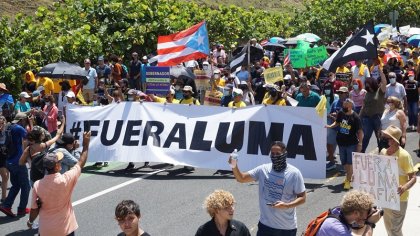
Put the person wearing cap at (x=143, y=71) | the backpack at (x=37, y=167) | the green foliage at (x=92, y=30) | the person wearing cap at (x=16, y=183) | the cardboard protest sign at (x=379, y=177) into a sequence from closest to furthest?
the cardboard protest sign at (x=379, y=177) < the backpack at (x=37, y=167) < the person wearing cap at (x=16, y=183) < the green foliage at (x=92, y=30) < the person wearing cap at (x=143, y=71)

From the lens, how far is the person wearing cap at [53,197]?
831cm

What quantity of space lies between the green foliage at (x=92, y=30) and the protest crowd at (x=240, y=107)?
2.03 feet

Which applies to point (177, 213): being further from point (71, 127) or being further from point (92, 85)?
point (92, 85)

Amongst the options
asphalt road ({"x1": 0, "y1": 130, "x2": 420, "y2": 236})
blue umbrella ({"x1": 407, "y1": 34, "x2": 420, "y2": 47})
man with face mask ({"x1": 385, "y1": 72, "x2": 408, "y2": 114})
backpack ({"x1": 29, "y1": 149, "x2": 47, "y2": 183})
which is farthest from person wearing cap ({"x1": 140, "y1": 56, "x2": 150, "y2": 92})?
backpack ({"x1": 29, "y1": 149, "x2": 47, "y2": 183})

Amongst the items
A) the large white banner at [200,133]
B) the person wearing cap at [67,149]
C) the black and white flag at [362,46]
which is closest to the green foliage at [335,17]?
the black and white flag at [362,46]

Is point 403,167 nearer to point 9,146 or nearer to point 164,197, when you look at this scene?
point 164,197

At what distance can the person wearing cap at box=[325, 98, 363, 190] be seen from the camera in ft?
42.6

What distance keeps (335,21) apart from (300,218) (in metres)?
28.4

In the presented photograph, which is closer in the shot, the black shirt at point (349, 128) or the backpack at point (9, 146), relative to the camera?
the backpack at point (9, 146)

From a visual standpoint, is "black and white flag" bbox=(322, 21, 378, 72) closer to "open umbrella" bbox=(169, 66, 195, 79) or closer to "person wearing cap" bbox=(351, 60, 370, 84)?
"person wearing cap" bbox=(351, 60, 370, 84)

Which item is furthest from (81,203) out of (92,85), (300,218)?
(92,85)

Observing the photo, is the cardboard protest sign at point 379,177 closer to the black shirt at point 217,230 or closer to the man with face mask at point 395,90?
the black shirt at point 217,230

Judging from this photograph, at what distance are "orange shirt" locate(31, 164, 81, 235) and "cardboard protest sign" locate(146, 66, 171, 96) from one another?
9.57m

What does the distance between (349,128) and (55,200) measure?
6.12m
